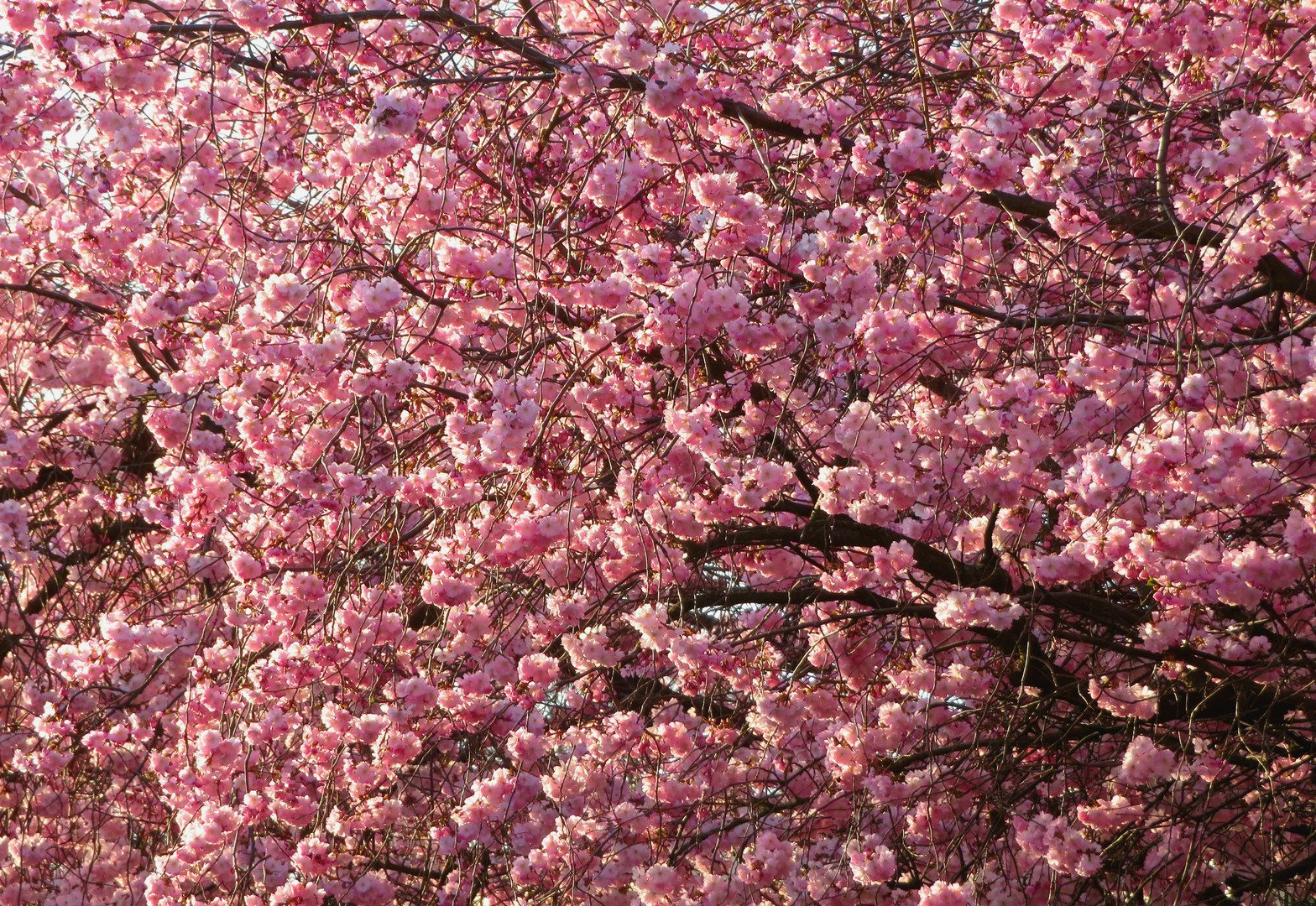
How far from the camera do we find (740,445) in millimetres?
4141

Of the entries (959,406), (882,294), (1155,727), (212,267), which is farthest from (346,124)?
(1155,727)

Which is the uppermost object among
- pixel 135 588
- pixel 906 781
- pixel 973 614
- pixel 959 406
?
pixel 959 406

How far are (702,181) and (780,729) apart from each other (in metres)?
1.79

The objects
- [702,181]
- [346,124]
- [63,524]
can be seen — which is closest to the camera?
[702,181]

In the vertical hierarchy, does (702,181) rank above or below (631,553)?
above

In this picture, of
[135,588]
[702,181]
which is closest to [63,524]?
[135,588]

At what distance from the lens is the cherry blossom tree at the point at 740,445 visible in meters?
3.62

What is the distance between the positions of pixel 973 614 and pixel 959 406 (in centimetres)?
67

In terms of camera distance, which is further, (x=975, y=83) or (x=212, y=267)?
(x=212, y=267)

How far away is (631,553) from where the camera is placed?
395 cm

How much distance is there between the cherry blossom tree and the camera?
3.62 m

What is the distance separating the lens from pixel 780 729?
4242 mm

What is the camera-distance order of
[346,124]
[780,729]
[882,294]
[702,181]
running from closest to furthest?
[702,181] < [882,294] < [780,729] < [346,124]

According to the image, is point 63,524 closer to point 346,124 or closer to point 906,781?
point 346,124
